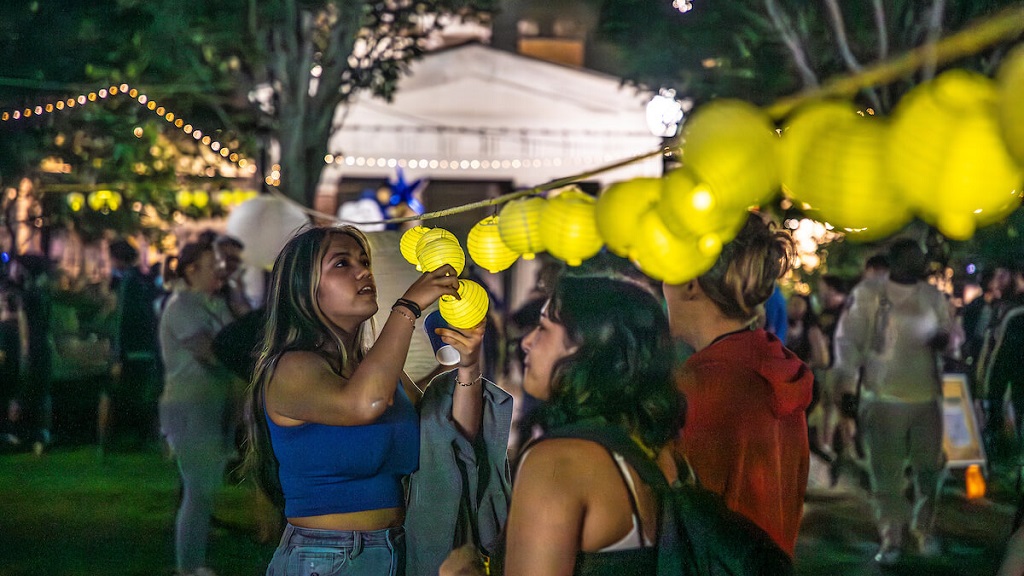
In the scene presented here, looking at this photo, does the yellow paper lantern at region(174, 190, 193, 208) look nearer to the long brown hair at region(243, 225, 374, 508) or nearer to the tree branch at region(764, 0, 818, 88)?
the tree branch at region(764, 0, 818, 88)

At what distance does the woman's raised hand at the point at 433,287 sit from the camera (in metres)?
3.10

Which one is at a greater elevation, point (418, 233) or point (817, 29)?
point (817, 29)

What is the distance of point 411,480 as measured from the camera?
128 inches

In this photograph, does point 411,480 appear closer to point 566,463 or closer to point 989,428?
point 566,463

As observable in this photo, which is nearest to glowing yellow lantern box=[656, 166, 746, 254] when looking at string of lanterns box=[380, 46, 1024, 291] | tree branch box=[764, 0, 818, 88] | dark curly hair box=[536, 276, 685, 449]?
string of lanterns box=[380, 46, 1024, 291]

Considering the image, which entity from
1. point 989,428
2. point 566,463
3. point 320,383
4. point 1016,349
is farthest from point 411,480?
point 989,428

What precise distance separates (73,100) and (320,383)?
8948mm

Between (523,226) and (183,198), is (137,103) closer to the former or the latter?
(183,198)

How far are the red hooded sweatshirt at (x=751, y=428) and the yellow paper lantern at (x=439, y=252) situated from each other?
804mm

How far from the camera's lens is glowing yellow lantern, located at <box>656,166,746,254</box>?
2775 mm

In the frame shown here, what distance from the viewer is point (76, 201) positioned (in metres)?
15.9

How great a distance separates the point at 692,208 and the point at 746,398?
83cm

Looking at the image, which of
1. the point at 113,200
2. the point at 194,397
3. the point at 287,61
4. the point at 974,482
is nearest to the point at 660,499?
the point at 194,397

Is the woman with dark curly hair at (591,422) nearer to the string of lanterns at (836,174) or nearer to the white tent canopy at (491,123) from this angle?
the string of lanterns at (836,174)
